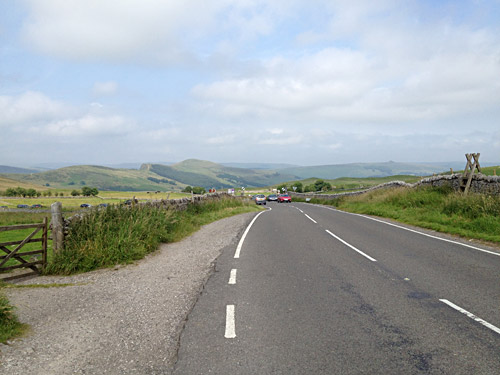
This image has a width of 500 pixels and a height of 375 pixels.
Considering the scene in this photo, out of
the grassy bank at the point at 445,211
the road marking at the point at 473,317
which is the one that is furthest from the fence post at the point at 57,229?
the grassy bank at the point at 445,211

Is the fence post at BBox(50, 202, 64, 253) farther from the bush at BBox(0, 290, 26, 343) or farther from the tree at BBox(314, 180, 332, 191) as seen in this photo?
the tree at BBox(314, 180, 332, 191)

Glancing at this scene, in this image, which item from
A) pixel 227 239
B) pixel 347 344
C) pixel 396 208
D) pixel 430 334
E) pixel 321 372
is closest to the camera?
pixel 321 372

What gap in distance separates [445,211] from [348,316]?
1491 cm

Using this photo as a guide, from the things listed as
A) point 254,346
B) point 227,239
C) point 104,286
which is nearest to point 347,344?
point 254,346

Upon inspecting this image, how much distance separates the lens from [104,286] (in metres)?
7.57

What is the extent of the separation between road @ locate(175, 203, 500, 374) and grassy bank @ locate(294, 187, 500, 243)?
4.34 metres

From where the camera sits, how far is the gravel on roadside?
4156mm

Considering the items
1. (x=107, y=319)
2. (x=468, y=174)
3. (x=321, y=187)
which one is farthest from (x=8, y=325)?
(x=321, y=187)

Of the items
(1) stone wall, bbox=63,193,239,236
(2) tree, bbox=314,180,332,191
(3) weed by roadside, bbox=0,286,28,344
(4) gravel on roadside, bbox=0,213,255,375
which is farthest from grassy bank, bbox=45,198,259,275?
(2) tree, bbox=314,180,332,191

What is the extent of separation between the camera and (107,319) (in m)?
5.56

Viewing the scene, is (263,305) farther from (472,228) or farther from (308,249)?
(472,228)

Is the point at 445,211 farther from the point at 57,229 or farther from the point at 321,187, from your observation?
the point at 321,187

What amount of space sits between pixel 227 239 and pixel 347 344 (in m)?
Answer: 9.30

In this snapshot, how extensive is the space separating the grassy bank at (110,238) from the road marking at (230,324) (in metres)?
5.18
